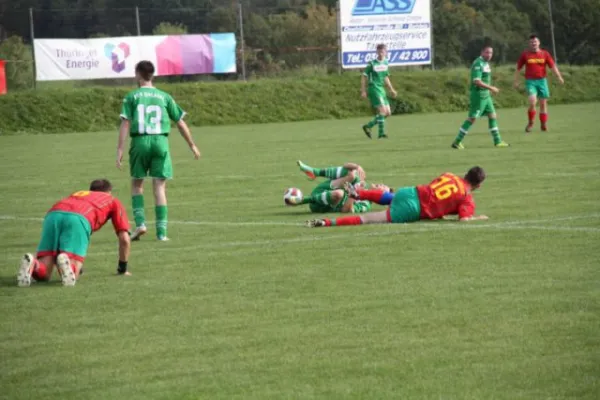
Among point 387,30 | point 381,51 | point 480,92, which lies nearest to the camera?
point 480,92

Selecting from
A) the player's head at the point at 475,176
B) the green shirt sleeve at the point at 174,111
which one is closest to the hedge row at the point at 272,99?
the green shirt sleeve at the point at 174,111

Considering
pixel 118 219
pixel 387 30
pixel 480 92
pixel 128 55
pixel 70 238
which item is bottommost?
pixel 70 238

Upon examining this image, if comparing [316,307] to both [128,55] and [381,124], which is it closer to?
[381,124]

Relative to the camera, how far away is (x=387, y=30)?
49.0 meters

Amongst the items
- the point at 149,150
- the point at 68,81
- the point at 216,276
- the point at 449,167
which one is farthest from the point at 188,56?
the point at 216,276

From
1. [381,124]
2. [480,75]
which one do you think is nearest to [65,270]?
[480,75]

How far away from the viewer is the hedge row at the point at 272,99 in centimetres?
4297

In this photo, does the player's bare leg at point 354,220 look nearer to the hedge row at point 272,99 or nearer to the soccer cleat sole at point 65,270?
the soccer cleat sole at point 65,270

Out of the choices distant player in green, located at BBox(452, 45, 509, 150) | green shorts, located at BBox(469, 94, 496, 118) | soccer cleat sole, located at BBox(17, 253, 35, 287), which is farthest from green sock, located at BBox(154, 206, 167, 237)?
green shorts, located at BBox(469, 94, 496, 118)

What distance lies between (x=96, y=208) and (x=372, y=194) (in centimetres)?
435

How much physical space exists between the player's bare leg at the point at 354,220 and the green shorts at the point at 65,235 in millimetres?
3637

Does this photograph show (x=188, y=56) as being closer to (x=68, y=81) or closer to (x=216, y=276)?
(x=68, y=81)

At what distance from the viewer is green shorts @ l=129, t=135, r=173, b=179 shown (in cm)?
1410

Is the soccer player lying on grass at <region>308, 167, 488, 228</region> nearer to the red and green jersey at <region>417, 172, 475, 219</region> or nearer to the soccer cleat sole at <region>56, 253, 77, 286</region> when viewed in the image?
the red and green jersey at <region>417, 172, 475, 219</region>
